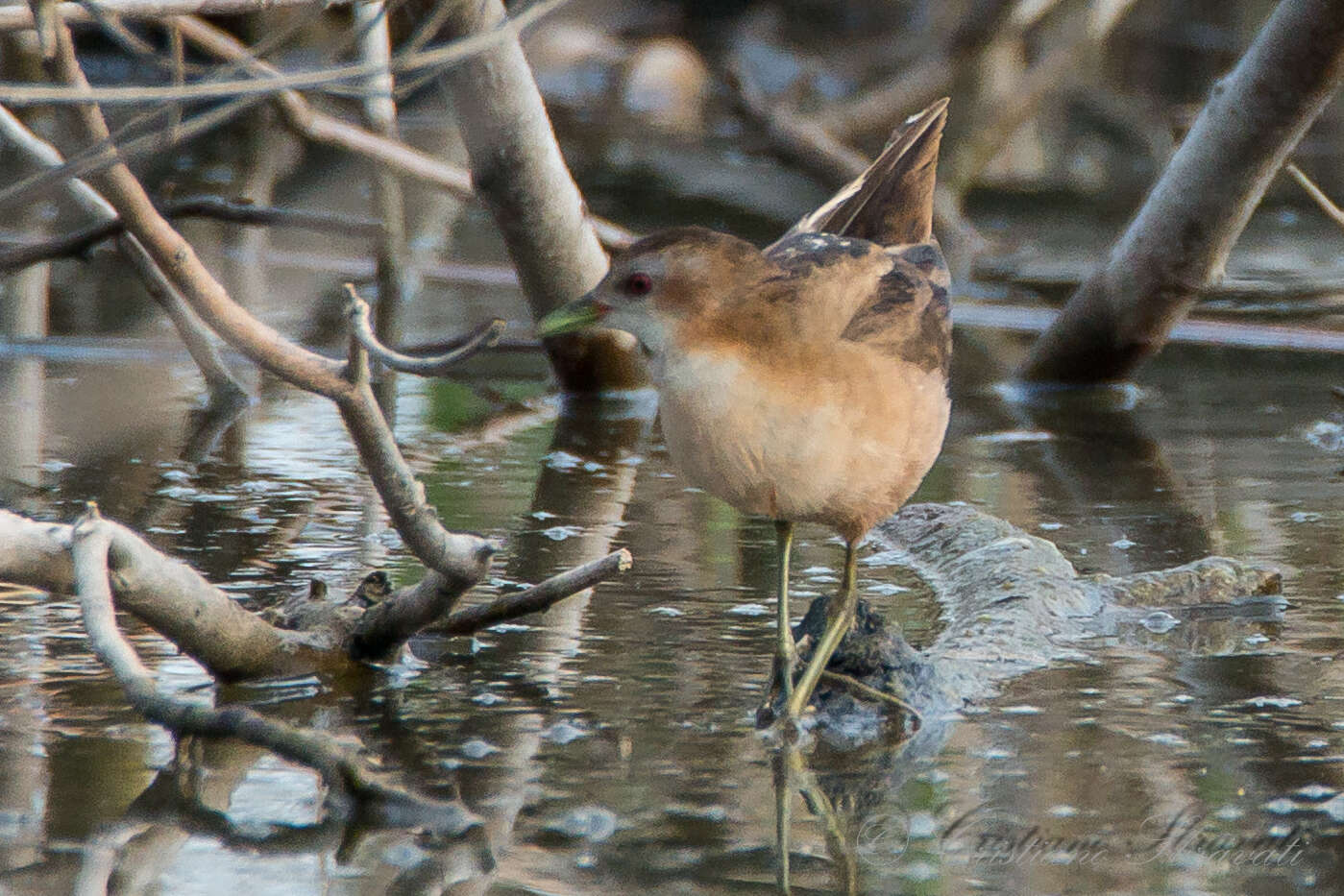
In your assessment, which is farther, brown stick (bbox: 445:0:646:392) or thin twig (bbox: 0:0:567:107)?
brown stick (bbox: 445:0:646:392)

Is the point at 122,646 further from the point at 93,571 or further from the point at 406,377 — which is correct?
the point at 406,377

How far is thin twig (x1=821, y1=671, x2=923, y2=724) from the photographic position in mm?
3275

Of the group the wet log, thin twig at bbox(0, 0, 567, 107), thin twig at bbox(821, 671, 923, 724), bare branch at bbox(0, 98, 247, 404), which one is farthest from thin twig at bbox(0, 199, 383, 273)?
thin twig at bbox(0, 0, 567, 107)

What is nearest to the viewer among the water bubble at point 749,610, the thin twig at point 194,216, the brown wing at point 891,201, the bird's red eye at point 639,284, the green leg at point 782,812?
the green leg at point 782,812

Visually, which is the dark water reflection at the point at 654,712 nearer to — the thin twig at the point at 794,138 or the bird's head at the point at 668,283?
the bird's head at the point at 668,283

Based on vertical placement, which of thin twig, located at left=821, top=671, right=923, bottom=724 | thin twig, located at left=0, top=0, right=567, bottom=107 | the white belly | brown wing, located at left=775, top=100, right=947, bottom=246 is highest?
thin twig, located at left=0, top=0, right=567, bottom=107

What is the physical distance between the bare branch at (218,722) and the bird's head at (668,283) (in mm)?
816

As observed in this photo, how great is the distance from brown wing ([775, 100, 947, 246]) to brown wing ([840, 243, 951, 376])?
216mm

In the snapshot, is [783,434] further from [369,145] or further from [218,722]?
[369,145]

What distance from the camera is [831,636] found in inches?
132

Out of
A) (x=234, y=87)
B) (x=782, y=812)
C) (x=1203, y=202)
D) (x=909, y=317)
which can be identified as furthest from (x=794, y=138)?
(x=234, y=87)

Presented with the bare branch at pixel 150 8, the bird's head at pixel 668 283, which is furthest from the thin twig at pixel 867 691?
the bare branch at pixel 150 8

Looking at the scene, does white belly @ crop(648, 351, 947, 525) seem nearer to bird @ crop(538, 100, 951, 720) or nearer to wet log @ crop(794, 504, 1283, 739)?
bird @ crop(538, 100, 951, 720)

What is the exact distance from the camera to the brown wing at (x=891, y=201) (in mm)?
4043
